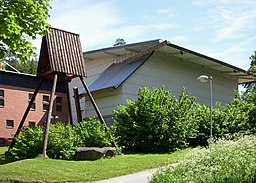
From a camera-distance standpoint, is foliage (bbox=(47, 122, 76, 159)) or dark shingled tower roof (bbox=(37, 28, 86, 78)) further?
dark shingled tower roof (bbox=(37, 28, 86, 78))

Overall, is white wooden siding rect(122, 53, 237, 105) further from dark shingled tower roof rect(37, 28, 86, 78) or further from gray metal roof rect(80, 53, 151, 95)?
dark shingled tower roof rect(37, 28, 86, 78)

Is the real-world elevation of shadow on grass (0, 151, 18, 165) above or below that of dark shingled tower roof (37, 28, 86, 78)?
below

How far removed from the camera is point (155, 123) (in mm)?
19266

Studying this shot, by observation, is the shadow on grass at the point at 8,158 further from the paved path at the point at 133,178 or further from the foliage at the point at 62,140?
the paved path at the point at 133,178

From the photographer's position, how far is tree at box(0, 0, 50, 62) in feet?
33.4

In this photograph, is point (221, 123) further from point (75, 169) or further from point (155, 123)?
point (75, 169)

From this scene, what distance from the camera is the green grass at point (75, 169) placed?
1324 cm

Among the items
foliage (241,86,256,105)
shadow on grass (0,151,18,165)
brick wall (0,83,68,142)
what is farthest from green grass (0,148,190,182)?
brick wall (0,83,68,142)

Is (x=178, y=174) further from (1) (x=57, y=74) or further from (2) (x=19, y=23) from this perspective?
(1) (x=57, y=74)

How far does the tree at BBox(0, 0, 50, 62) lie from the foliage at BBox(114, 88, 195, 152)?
9.19 meters

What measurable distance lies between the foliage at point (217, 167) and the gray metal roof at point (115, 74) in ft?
46.1

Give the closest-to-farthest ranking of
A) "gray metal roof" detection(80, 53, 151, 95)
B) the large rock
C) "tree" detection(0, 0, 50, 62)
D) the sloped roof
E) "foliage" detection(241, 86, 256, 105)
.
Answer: "tree" detection(0, 0, 50, 62) → the large rock → the sloped roof → "gray metal roof" detection(80, 53, 151, 95) → "foliage" detection(241, 86, 256, 105)

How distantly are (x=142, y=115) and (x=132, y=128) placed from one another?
0.80 meters

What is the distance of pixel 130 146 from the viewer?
66.2ft
